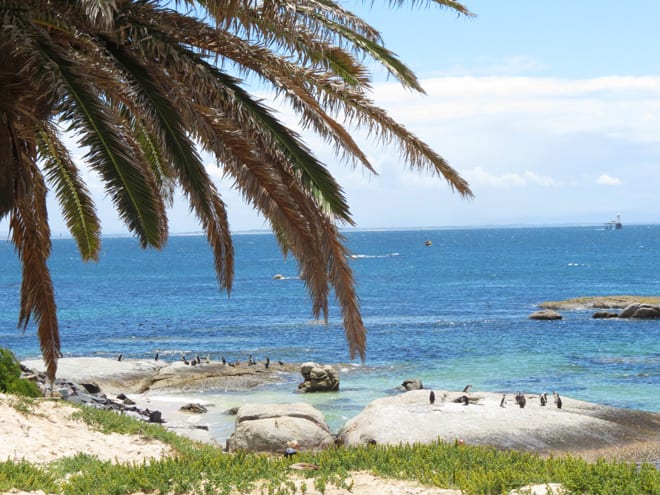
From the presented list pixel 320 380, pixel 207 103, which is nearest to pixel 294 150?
pixel 207 103

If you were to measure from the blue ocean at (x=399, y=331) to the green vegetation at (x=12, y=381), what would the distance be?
6.82m

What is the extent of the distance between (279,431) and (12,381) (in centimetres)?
667

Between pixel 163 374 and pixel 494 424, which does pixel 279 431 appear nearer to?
pixel 494 424

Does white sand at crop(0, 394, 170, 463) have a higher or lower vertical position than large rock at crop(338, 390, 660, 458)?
higher

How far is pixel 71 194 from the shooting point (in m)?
14.8

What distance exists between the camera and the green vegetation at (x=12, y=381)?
1602 centimetres

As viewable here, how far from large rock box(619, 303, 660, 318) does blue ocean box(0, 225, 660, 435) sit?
1.72 m

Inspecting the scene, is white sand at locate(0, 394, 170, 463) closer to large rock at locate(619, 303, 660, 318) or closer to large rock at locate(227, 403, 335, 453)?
large rock at locate(227, 403, 335, 453)

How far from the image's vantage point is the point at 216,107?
9.81m

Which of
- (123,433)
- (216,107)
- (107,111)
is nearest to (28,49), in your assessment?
(107,111)

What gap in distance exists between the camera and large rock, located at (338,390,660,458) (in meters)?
20.3

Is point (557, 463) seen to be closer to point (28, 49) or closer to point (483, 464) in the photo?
point (483, 464)

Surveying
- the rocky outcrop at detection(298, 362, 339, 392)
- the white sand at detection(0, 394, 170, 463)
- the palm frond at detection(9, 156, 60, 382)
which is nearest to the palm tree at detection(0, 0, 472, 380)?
the palm frond at detection(9, 156, 60, 382)

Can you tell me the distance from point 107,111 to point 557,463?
652 cm
